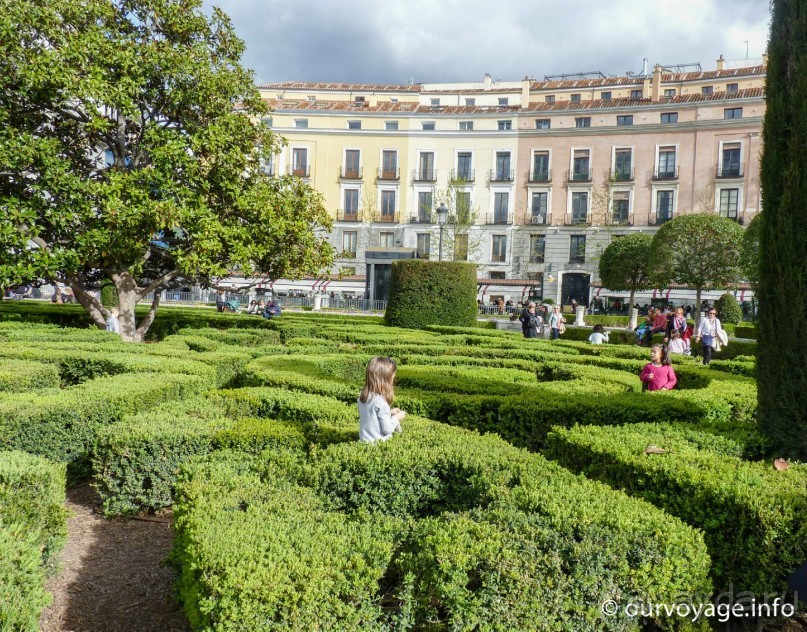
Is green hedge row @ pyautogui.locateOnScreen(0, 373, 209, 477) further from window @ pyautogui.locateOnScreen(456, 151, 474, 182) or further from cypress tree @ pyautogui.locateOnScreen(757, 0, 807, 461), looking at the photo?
window @ pyautogui.locateOnScreen(456, 151, 474, 182)

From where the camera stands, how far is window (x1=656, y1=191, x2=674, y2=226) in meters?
41.0

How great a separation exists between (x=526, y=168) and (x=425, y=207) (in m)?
7.54

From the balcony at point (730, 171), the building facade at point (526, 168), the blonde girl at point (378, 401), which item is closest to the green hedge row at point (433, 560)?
the blonde girl at point (378, 401)

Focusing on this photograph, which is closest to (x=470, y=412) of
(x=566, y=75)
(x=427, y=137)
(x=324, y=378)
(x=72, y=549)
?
(x=324, y=378)

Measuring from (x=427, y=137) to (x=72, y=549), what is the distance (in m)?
43.4

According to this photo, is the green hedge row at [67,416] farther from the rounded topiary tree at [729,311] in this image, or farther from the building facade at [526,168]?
the building facade at [526,168]

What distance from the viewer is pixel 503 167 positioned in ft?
147

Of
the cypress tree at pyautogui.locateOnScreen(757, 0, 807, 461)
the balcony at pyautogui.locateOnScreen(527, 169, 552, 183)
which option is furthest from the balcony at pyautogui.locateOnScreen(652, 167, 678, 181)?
the cypress tree at pyautogui.locateOnScreen(757, 0, 807, 461)

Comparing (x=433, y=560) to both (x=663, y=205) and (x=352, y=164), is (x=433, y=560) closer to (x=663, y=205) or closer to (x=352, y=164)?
(x=663, y=205)

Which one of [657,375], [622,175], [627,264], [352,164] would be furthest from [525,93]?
[657,375]

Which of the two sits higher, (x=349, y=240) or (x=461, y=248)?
(x=349, y=240)

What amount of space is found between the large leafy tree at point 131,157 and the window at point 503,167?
33.0 metres

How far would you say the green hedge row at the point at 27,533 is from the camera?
8.77 feet

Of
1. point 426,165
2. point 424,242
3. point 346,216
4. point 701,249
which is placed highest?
point 426,165
